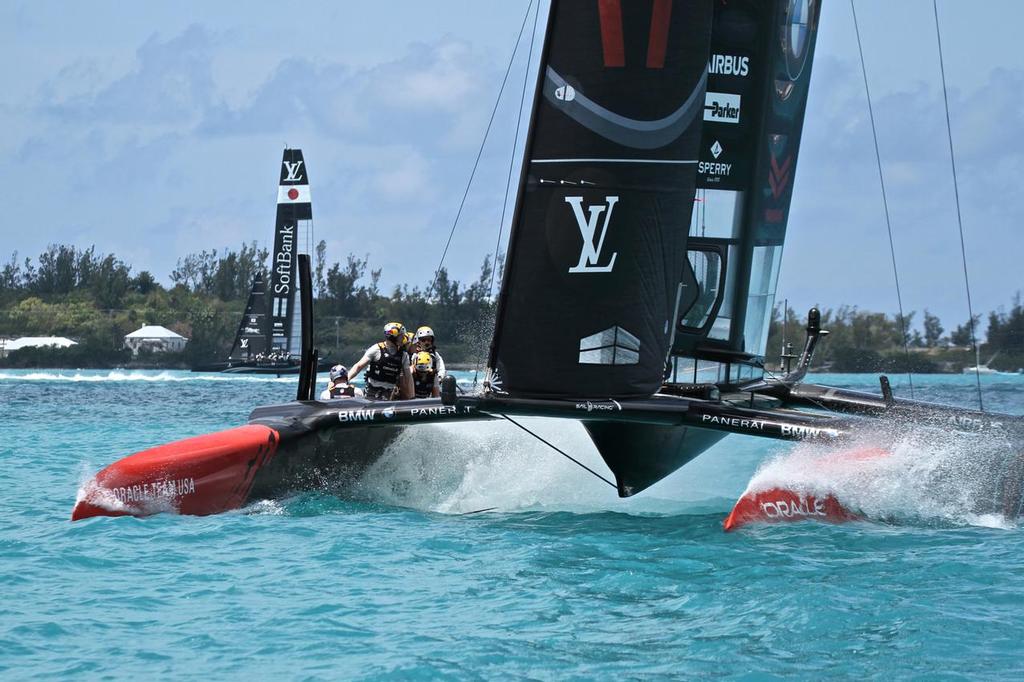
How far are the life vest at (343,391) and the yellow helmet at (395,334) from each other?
580 mm

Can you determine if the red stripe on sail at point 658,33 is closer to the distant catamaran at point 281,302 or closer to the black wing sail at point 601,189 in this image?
the black wing sail at point 601,189

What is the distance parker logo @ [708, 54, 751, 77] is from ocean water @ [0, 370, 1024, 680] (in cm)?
309

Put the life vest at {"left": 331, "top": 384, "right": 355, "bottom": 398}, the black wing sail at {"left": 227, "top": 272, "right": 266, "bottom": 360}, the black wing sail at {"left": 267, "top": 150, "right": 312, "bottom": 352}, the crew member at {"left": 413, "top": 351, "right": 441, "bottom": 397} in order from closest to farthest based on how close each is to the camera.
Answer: the crew member at {"left": 413, "top": 351, "right": 441, "bottom": 397} < the life vest at {"left": 331, "top": 384, "right": 355, "bottom": 398} < the black wing sail at {"left": 267, "top": 150, "right": 312, "bottom": 352} < the black wing sail at {"left": 227, "top": 272, "right": 266, "bottom": 360}

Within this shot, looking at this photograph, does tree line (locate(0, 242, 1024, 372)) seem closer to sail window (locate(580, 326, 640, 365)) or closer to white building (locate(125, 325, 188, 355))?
white building (locate(125, 325, 188, 355))

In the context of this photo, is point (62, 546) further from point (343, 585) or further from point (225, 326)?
point (225, 326)

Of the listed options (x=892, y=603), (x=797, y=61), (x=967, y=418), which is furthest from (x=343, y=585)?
(x=797, y=61)

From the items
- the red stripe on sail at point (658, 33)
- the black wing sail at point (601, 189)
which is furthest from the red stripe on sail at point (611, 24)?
the red stripe on sail at point (658, 33)

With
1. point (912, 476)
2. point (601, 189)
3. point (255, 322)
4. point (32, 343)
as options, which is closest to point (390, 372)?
point (601, 189)

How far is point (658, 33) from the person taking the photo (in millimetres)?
8086

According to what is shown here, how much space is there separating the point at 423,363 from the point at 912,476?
143 inches

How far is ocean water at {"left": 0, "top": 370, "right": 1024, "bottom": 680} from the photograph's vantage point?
5.25 m

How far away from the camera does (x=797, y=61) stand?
11039 mm

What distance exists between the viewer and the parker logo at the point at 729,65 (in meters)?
10.4

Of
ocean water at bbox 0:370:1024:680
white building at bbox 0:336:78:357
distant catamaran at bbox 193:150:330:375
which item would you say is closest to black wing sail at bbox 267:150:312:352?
distant catamaran at bbox 193:150:330:375
